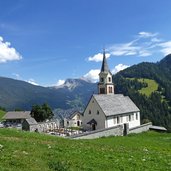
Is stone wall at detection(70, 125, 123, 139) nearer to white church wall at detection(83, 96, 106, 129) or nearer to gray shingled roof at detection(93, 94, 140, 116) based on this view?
white church wall at detection(83, 96, 106, 129)

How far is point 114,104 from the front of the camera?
7225 centimetres

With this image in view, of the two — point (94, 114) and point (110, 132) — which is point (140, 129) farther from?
point (110, 132)

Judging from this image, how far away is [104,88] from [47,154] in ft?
209

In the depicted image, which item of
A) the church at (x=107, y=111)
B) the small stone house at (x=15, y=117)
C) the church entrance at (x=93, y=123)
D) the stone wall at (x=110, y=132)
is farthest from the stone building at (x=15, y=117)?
the stone wall at (x=110, y=132)

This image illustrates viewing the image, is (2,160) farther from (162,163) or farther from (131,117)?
(131,117)

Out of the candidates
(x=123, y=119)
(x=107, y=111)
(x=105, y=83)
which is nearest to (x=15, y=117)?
(x=105, y=83)

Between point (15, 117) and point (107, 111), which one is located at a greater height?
point (107, 111)

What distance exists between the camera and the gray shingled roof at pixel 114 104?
68500mm

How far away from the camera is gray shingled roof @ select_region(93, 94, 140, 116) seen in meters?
68.5

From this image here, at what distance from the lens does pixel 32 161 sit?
15.6 m

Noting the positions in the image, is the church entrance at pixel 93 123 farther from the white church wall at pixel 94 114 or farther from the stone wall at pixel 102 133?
Answer: the stone wall at pixel 102 133

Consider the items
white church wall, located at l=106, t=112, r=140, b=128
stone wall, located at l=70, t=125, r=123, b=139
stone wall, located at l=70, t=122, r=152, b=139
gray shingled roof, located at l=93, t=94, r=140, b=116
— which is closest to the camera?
stone wall, located at l=70, t=125, r=123, b=139

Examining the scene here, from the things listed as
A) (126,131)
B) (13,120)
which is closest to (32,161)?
(126,131)

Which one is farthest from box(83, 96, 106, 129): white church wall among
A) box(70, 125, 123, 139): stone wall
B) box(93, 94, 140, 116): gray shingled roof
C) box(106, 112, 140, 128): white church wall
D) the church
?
box(70, 125, 123, 139): stone wall
